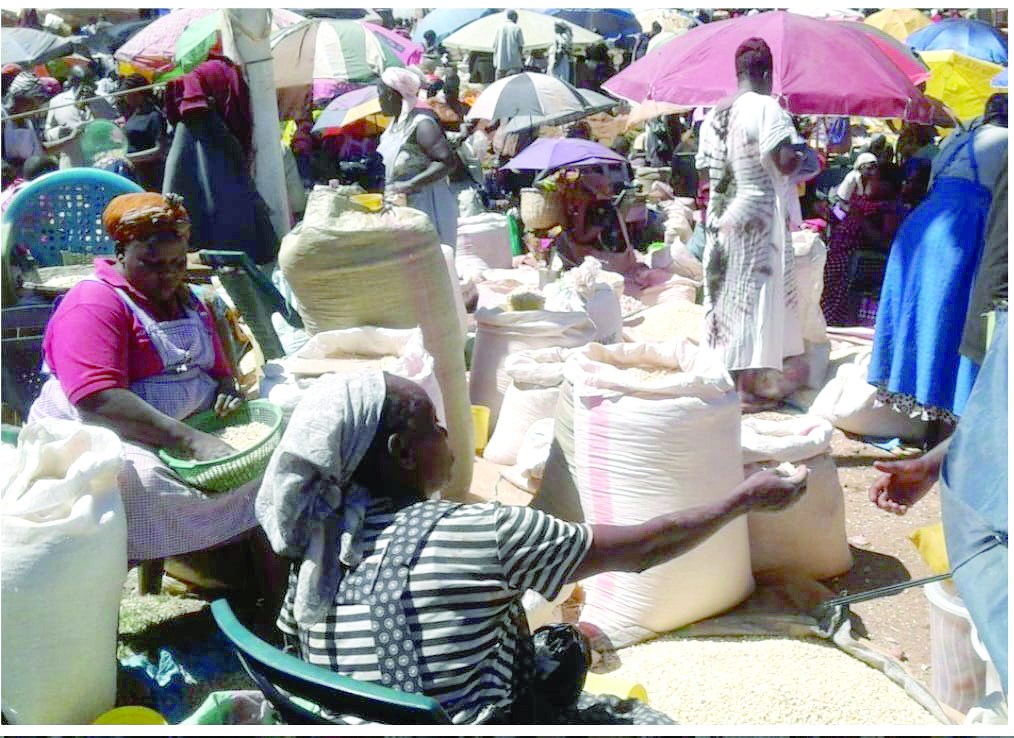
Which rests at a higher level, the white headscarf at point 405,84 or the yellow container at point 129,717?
the white headscarf at point 405,84

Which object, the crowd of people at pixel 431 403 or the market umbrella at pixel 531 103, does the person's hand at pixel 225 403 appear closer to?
the crowd of people at pixel 431 403

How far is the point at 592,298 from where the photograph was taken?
471 centimetres

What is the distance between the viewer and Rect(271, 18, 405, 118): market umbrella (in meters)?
10.3

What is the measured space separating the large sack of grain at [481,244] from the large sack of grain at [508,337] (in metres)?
2.08

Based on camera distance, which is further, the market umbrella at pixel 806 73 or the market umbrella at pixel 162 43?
the market umbrella at pixel 162 43

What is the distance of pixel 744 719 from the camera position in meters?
2.34

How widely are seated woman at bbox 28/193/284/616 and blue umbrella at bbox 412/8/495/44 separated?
13269mm

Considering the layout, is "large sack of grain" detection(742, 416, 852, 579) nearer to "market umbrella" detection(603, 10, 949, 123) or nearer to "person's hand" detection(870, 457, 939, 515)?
"person's hand" detection(870, 457, 939, 515)

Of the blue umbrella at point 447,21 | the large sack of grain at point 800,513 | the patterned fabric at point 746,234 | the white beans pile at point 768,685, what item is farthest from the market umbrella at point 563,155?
the blue umbrella at point 447,21

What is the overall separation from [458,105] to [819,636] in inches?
380

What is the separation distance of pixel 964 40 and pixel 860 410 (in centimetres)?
783

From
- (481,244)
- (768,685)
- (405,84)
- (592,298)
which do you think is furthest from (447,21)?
(768,685)

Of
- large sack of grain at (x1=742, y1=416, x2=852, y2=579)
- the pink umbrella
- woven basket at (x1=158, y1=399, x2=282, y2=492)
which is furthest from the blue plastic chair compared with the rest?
the pink umbrella

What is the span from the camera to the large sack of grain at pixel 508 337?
4.14 meters
